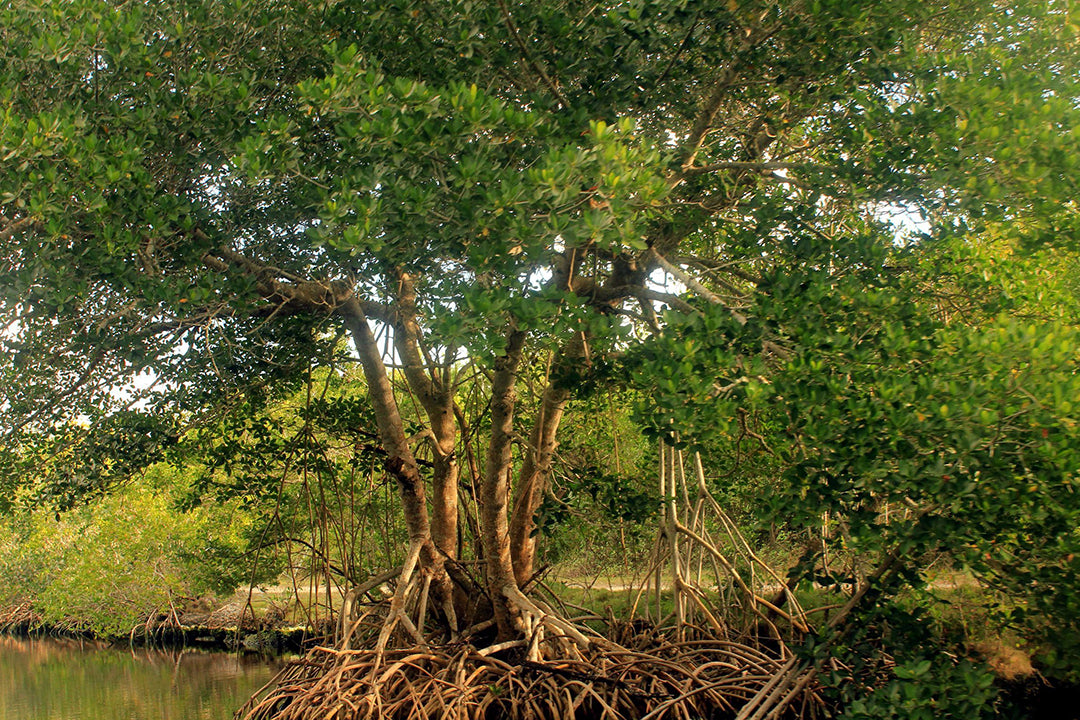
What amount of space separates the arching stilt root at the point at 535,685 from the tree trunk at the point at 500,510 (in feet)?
1.80

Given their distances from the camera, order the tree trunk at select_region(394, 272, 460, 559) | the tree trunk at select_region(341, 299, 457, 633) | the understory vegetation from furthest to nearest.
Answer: the tree trunk at select_region(394, 272, 460, 559)
the tree trunk at select_region(341, 299, 457, 633)
the understory vegetation

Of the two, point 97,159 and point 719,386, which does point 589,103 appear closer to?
point 719,386

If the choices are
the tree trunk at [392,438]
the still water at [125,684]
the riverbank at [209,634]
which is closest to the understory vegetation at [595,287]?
the tree trunk at [392,438]

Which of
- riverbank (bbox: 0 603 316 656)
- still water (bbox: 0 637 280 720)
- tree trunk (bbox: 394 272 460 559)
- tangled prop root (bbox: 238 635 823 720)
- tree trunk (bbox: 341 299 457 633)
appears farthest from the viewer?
riverbank (bbox: 0 603 316 656)

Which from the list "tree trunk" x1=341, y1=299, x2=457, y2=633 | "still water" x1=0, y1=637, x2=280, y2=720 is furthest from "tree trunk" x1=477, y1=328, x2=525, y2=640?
"still water" x1=0, y1=637, x2=280, y2=720

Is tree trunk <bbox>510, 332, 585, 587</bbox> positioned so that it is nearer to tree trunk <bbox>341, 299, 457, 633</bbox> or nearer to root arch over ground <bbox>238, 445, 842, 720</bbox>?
root arch over ground <bbox>238, 445, 842, 720</bbox>

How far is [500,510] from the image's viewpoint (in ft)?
21.0

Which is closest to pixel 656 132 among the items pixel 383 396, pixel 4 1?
pixel 383 396

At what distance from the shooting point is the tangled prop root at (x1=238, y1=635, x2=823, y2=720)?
5402 millimetres

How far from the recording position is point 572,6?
4.57 m

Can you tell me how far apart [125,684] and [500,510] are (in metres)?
6.28

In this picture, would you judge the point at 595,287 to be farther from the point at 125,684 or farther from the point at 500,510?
the point at 125,684

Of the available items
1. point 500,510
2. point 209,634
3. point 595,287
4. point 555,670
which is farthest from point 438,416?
point 209,634

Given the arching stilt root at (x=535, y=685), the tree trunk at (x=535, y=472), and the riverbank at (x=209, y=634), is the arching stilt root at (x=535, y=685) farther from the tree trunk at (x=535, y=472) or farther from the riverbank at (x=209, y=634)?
the riverbank at (x=209, y=634)
